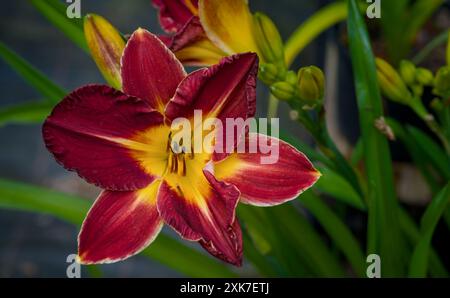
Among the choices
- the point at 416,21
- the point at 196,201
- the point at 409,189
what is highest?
the point at 416,21

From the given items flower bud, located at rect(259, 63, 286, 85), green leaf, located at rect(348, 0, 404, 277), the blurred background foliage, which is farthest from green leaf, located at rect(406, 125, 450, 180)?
flower bud, located at rect(259, 63, 286, 85)

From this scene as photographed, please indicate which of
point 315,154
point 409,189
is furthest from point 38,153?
point 315,154

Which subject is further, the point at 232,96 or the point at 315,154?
the point at 315,154

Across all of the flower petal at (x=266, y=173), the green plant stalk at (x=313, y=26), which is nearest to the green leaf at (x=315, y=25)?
the green plant stalk at (x=313, y=26)

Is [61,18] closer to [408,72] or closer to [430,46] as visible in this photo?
[408,72]

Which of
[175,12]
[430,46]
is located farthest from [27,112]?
[430,46]

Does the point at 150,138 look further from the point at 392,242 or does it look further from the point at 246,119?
the point at 392,242

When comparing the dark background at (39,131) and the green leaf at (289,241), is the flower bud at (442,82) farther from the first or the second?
the dark background at (39,131)

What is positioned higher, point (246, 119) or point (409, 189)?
point (409, 189)
